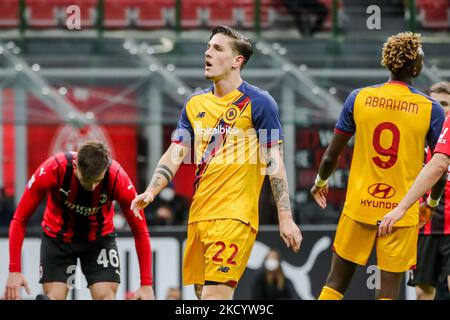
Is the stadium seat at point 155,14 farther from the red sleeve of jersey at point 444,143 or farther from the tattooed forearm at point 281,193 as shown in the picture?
the red sleeve of jersey at point 444,143

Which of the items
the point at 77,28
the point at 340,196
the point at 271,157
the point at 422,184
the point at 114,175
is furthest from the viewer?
the point at 77,28

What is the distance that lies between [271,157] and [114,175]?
4.61 ft

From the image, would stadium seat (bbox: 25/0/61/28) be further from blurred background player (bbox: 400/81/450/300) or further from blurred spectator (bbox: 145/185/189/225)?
blurred background player (bbox: 400/81/450/300)

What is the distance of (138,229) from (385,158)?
1.76m

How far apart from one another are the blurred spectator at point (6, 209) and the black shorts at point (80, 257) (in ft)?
14.9

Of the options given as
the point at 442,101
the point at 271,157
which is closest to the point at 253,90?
the point at 271,157

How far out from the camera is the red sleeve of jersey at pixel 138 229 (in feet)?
24.3

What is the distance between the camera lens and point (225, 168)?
664 cm

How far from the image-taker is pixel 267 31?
1509 centimetres

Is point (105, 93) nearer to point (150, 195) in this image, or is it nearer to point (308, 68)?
point (308, 68)

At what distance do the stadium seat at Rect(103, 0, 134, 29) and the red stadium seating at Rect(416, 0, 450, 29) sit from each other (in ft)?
13.6

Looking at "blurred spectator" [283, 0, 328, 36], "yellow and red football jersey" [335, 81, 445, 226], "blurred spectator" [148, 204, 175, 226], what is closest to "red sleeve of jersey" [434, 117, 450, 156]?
"yellow and red football jersey" [335, 81, 445, 226]

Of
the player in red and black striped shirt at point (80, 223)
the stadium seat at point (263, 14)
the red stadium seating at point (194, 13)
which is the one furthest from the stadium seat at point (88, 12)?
the player in red and black striped shirt at point (80, 223)

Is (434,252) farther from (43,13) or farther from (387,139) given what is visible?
(43,13)
